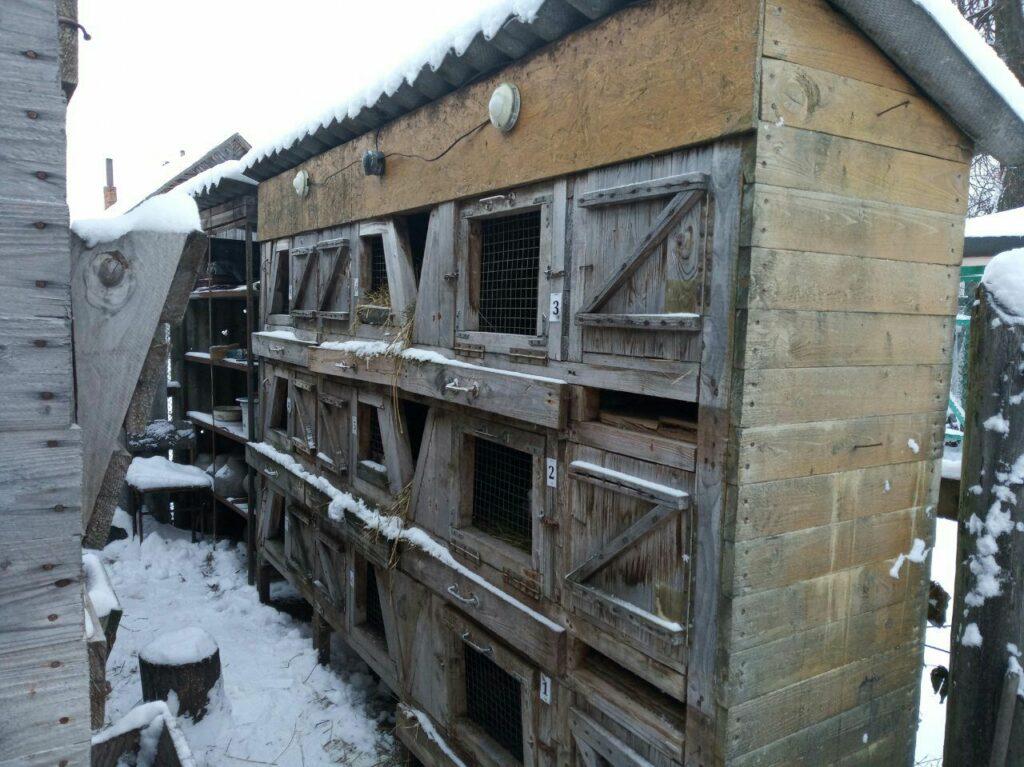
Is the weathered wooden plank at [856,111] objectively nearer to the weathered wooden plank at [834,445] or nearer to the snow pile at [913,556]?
the weathered wooden plank at [834,445]

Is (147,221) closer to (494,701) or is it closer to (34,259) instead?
(34,259)

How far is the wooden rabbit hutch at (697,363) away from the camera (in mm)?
2857

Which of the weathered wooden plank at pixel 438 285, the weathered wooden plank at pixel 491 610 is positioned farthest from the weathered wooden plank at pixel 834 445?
the weathered wooden plank at pixel 438 285

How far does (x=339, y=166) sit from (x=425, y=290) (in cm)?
202

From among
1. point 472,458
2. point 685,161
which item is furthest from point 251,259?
point 685,161

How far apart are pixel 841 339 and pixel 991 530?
1.02 meters

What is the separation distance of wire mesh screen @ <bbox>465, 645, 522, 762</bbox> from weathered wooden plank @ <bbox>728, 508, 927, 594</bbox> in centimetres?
232

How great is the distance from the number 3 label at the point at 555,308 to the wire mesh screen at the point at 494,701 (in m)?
2.41

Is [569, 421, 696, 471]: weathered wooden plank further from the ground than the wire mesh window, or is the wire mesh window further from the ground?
[569, 421, 696, 471]: weathered wooden plank

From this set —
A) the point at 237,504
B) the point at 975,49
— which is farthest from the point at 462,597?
the point at 237,504

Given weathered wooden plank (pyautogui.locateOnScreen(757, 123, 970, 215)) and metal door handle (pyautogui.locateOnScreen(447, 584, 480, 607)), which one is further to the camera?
metal door handle (pyautogui.locateOnScreen(447, 584, 480, 607))

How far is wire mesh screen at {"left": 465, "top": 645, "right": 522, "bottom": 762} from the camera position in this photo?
4.83m

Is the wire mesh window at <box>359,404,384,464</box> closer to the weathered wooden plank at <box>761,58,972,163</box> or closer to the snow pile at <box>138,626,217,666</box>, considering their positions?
the snow pile at <box>138,626,217,666</box>

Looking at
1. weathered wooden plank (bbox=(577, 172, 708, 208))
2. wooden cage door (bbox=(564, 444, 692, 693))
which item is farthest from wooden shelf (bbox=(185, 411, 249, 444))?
weathered wooden plank (bbox=(577, 172, 708, 208))
